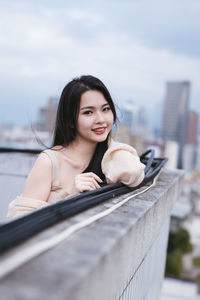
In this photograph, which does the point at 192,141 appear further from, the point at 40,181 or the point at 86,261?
the point at 86,261

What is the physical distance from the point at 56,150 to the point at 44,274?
1240 millimetres

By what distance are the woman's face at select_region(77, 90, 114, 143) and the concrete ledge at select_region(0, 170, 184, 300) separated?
2.03 ft

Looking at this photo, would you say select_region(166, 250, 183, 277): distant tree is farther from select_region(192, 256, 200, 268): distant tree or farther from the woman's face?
the woman's face

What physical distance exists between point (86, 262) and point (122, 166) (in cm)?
95

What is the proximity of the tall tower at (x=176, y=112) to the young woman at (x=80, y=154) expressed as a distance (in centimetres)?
10218

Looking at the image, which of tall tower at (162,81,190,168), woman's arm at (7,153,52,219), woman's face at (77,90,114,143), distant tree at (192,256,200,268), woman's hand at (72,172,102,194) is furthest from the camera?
tall tower at (162,81,190,168)

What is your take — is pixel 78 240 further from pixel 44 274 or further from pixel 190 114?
pixel 190 114

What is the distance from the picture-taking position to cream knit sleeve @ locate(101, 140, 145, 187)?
171 centimetres

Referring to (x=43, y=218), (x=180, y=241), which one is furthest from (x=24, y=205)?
(x=180, y=241)

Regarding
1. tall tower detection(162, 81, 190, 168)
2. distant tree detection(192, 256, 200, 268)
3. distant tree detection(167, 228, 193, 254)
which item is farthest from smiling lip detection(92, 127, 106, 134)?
Result: tall tower detection(162, 81, 190, 168)

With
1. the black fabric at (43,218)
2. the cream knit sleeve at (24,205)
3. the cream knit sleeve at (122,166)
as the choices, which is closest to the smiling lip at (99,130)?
the cream knit sleeve at (122,166)

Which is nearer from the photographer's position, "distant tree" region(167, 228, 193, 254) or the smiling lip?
the smiling lip

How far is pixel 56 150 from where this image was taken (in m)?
1.96

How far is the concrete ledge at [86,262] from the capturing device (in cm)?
70
